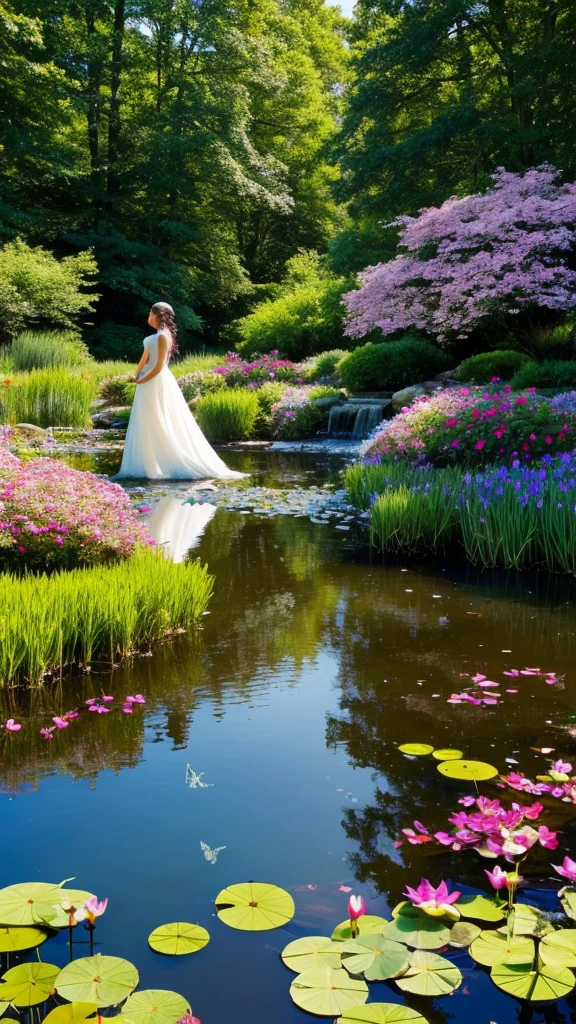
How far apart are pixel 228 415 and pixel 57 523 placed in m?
11.6

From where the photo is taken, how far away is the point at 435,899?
2.21 meters

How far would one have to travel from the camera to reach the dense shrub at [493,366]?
661 inches

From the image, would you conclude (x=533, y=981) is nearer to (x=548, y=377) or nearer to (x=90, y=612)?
(x=90, y=612)

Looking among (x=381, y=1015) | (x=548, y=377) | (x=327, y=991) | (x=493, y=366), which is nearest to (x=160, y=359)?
(x=548, y=377)

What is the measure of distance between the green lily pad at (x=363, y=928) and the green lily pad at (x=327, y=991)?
0.38 ft

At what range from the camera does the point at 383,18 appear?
24125 mm

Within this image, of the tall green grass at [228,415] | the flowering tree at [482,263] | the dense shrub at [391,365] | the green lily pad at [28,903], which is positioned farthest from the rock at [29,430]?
the green lily pad at [28,903]

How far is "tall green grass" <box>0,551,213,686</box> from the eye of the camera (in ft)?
12.9

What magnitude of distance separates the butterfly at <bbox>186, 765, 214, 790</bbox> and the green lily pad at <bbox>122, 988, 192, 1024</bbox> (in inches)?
42.4

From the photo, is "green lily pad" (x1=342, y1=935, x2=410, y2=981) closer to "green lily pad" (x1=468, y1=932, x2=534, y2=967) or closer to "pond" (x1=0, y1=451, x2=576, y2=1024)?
"pond" (x1=0, y1=451, x2=576, y2=1024)

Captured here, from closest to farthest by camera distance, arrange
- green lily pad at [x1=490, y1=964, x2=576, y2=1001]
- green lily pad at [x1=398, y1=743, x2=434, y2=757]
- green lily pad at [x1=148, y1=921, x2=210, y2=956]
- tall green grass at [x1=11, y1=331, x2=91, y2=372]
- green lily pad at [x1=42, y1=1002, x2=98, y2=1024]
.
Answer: green lily pad at [x1=42, y1=1002, x2=98, y2=1024]
green lily pad at [x1=490, y1=964, x2=576, y2=1001]
green lily pad at [x1=148, y1=921, x2=210, y2=956]
green lily pad at [x1=398, y1=743, x2=434, y2=757]
tall green grass at [x1=11, y1=331, x2=91, y2=372]

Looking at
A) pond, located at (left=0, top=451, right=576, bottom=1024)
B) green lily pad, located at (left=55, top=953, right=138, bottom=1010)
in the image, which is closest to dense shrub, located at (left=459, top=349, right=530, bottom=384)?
pond, located at (left=0, top=451, right=576, bottom=1024)

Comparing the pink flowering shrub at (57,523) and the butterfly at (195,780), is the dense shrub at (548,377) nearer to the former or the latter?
the pink flowering shrub at (57,523)

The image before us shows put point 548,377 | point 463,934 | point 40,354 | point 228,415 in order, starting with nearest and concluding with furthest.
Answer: point 463,934, point 548,377, point 228,415, point 40,354
